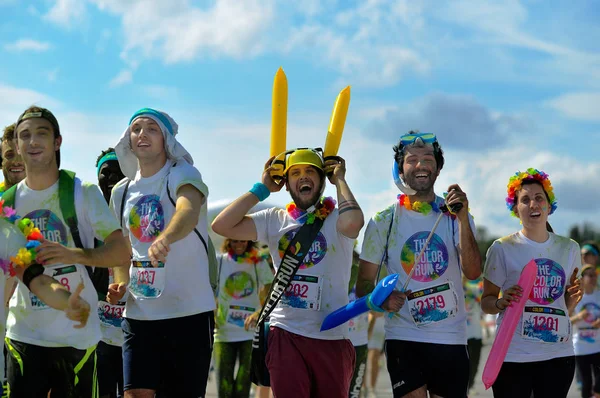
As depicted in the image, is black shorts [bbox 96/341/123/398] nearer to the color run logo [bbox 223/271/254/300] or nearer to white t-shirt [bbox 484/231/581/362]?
white t-shirt [bbox 484/231/581/362]

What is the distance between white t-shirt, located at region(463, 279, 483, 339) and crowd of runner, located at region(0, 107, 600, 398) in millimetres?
5599

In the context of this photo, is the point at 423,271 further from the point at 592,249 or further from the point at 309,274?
the point at 592,249

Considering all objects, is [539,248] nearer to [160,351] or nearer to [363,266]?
[363,266]

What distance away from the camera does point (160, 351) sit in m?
6.27

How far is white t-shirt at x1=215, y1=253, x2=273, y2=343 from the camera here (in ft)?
34.4

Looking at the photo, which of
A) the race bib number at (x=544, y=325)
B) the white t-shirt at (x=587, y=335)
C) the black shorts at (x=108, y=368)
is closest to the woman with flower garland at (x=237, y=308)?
the black shorts at (x=108, y=368)

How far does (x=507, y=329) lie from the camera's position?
22.7ft

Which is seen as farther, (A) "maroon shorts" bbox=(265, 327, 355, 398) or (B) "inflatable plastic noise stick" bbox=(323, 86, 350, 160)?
(B) "inflatable plastic noise stick" bbox=(323, 86, 350, 160)

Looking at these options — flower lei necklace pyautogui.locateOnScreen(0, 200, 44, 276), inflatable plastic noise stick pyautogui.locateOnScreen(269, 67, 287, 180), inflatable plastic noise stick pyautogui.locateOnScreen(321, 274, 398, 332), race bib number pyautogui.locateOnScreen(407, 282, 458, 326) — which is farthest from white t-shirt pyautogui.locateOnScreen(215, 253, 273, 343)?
flower lei necklace pyautogui.locateOnScreen(0, 200, 44, 276)

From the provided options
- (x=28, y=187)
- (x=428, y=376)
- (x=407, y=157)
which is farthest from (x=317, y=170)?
(x=28, y=187)

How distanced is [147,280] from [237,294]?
4511 millimetres

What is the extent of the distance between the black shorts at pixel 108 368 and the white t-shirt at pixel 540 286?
296 centimetres

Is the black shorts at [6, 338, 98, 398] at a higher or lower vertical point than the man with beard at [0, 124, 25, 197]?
lower

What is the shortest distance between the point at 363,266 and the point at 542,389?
1617 mm
